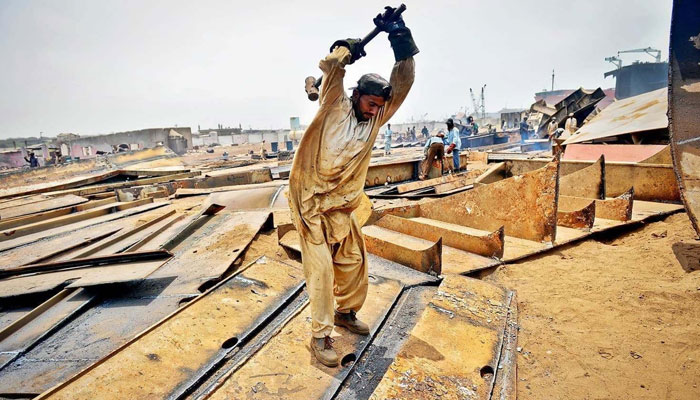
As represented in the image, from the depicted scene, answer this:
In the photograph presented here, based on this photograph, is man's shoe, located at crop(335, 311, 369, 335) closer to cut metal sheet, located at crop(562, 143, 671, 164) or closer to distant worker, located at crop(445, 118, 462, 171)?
cut metal sheet, located at crop(562, 143, 671, 164)

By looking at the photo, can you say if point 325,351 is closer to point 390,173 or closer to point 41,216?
point 390,173

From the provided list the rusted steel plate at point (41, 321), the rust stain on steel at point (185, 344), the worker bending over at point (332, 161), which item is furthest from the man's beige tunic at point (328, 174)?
the rusted steel plate at point (41, 321)

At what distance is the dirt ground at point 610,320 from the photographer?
6.33 ft

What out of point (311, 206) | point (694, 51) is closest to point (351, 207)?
point (311, 206)

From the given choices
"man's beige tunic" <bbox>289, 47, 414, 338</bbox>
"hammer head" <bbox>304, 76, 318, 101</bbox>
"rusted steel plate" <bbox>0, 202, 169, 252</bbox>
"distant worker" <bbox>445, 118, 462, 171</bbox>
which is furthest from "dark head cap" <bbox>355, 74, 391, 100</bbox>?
"distant worker" <bbox>445, 118, 462, 171</bbox>

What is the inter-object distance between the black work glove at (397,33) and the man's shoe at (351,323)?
1.76 m

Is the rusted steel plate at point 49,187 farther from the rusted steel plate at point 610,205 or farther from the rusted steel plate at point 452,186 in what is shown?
the rusted steel plate at point 610,205

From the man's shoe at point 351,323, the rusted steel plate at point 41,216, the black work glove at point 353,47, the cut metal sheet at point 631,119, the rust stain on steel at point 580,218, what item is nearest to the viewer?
the black work glove at point 353,47

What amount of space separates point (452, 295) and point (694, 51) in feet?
10.1

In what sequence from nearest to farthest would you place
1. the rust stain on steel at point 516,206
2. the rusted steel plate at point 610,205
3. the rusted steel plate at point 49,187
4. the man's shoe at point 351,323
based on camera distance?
the man's shoe at point 351,323, the rust stain on steel at point 516,206, the rusted steel plate at point 610,205, the rusted steel plate at point 49,187

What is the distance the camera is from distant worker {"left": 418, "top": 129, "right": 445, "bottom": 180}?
26.4ft

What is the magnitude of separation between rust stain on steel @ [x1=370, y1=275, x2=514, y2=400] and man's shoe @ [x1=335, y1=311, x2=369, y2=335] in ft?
1.04

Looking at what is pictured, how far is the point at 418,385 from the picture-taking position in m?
1.78

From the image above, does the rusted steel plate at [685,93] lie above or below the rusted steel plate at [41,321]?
above
